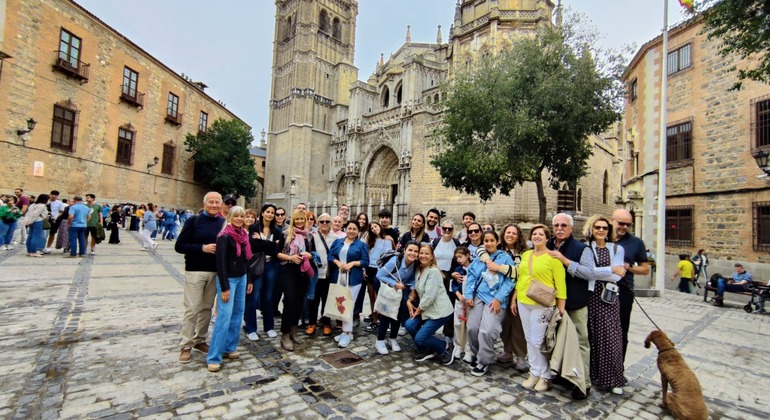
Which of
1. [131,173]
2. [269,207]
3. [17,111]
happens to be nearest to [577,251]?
[269,207]

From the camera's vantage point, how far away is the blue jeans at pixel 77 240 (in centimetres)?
897

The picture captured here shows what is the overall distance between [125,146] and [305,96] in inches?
676

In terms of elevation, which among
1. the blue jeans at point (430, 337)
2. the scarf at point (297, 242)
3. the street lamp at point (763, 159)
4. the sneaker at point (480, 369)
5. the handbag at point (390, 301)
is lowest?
the sneaker at point (480, 369)

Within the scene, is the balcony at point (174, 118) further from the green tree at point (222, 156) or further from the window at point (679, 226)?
the window at point (679, 226)

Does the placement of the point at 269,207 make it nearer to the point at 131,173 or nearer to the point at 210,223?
the point at 210,223

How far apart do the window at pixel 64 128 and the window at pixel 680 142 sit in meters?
27.0

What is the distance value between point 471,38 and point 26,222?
25.0 metres

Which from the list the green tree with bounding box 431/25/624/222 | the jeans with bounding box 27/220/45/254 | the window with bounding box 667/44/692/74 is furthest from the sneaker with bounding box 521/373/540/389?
the window with bounding box 667/44/692/74

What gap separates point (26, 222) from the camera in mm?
8516

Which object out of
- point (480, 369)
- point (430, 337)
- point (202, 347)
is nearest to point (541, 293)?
point (480, 369)

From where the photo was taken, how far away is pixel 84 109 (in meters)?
17.5

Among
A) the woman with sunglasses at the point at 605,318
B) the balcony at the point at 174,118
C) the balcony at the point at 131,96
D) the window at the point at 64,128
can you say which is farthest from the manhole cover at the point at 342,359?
the balcony at the point at 174,118

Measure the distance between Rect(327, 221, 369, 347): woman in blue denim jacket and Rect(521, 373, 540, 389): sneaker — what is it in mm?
2116

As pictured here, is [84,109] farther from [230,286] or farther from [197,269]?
[230,286]
